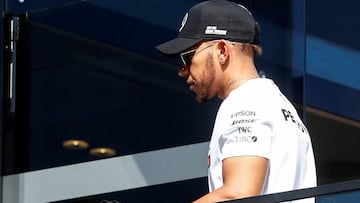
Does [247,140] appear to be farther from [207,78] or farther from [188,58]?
[188,58]

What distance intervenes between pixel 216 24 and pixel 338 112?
1.29 meters

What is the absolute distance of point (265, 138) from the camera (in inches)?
161

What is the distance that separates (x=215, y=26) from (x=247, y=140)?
0.49 metres

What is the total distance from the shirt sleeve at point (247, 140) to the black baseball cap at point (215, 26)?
1.12 feet

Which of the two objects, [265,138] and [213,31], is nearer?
[265,138]

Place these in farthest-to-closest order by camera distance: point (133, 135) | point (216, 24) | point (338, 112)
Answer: point (133, 135)
point (338, 112)
point (216, 24)

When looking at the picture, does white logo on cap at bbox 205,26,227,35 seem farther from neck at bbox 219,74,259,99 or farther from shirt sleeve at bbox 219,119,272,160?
shirt sleeve at bbox 219,119,272,160

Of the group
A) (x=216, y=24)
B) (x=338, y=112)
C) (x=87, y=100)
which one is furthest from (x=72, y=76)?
(x=216, y=24)

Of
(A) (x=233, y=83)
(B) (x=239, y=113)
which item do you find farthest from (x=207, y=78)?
(B) (x=239, y=113)

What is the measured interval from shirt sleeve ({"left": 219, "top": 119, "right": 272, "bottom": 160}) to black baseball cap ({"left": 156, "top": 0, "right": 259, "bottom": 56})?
340mm

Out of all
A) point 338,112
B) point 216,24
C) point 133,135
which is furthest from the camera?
point 133,135

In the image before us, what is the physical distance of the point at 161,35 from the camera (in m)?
6.03

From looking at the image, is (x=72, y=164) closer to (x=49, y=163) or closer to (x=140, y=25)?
(x=49, y=163)

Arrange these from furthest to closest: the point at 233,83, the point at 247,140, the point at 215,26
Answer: the point at 215,26, the point at 233,83, the point at 247,140
